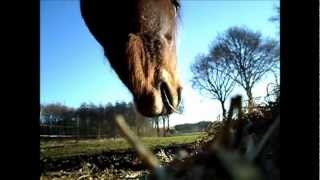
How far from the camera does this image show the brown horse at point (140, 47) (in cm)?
161

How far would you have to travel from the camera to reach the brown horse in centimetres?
161

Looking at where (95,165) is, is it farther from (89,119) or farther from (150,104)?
(150,104)

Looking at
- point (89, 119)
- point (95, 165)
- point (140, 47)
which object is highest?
point (140, 47)

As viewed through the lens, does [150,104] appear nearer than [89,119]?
Yes

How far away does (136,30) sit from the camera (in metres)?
1.66

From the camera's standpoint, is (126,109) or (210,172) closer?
(210,172)

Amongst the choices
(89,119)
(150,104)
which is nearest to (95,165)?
(89,119)

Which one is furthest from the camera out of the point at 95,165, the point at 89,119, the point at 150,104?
the point at 95,165

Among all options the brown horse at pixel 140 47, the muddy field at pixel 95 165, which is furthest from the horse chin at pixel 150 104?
the muddy field at pixel 95 165

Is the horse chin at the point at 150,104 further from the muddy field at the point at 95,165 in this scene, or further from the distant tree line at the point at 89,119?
the muddy field at the point at 95,165

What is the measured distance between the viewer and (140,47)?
160 centimetres

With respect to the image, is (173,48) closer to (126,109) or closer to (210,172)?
(126,109)
